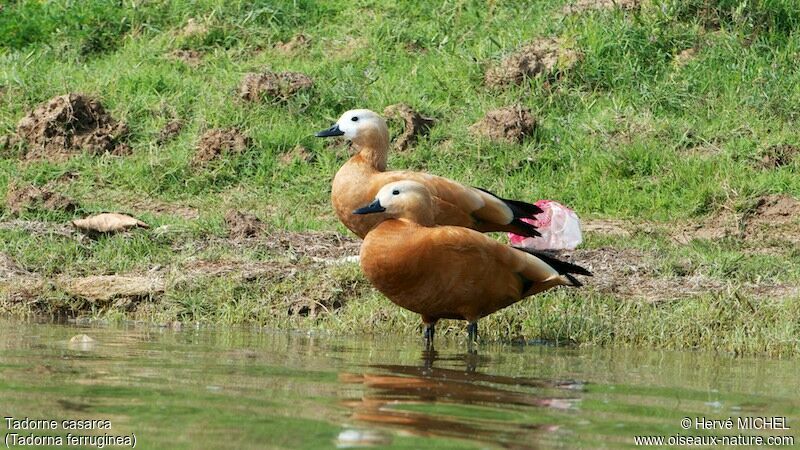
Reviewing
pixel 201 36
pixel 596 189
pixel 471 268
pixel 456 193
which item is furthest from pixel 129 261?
pixel 201 36

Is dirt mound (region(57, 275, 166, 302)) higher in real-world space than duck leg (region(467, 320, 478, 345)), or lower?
higher

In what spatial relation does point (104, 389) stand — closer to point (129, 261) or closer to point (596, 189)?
point (129, 261)

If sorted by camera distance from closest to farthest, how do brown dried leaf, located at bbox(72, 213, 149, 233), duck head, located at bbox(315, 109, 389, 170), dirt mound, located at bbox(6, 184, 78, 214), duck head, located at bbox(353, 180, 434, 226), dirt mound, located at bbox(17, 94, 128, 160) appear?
duck head, located at bbox(353, 180, 434, 226) < duck head, located at bbox(315, 109, 389, 170) < brown dried leaf, located at bbox(72, 213, 149, 233) < dirt mound, located at bbox(6, 184, 78, 214) < dirt mound, located at bbox(17, 94, 128, 160)

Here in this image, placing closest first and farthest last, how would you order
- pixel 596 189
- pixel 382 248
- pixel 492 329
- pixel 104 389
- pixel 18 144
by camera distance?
pixel 104 389, pixel 382 248, pixel 492 329, pixel 596 189, pixel 18 144

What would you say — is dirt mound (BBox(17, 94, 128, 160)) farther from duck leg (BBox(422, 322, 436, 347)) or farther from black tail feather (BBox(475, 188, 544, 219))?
duck leg (BBox(422, 322, 436, 347))

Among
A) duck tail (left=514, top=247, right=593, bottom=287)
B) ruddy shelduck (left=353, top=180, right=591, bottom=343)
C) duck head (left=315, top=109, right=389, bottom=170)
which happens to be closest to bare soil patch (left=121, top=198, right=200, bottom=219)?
duck head (left=315, top=109, right=389, bottom=170)

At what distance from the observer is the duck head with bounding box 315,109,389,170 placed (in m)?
9.54

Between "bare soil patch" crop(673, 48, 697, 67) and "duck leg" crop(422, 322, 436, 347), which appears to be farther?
"bare soil patch" crop(673, 48, 697, 67)

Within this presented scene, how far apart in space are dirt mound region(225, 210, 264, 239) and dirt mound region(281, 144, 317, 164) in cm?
165

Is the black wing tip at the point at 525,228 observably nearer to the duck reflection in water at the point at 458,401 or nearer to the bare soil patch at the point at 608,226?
the bare soil patch at the point at 608,226

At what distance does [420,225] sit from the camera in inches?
312

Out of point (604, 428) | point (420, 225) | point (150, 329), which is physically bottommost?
point (604, 428)

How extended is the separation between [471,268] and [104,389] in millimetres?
2609

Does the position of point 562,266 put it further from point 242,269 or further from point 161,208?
point 161,208
